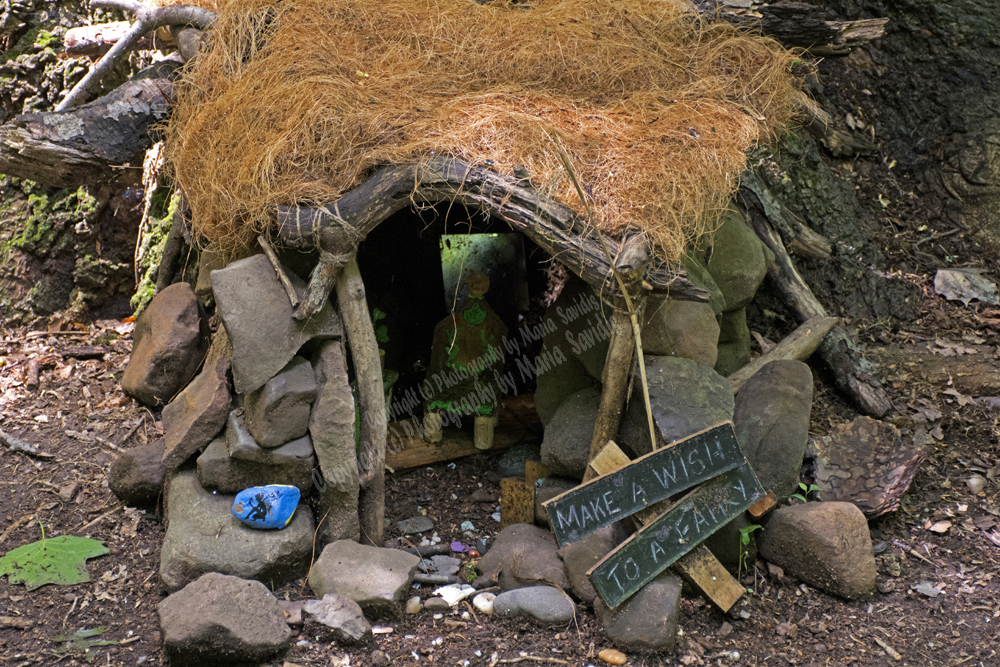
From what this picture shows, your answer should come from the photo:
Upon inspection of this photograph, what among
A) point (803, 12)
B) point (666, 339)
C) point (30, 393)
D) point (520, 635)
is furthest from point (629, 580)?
point (30, 393)

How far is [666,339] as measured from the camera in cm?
404

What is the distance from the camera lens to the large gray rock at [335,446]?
3676mm

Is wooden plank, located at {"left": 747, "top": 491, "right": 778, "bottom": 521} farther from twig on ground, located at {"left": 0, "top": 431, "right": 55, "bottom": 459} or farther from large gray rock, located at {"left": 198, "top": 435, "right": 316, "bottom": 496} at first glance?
A: twig on ground, located at {"left": 0, "top": 431, "right": 55, "bottom": 459}

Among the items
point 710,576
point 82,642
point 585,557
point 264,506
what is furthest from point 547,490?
point 82,642

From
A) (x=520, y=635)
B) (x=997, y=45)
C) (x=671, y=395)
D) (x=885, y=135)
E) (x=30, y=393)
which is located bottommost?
(x=30, y=393)

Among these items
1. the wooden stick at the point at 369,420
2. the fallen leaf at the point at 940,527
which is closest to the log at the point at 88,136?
the wooden stick at the point at 369,420

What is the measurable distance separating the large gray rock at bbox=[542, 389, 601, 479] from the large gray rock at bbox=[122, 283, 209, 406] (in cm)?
213

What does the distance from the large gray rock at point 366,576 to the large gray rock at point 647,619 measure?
894 mm

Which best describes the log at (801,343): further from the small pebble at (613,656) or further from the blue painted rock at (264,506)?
the blue painted rock at (264,506)

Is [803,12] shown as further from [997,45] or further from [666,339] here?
[997,45]

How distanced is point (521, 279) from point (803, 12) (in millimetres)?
2456

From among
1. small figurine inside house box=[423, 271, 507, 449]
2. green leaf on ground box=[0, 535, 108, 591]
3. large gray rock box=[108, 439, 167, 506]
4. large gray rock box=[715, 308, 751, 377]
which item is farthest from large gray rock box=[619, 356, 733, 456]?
green leaf on ground box=[0, 535, 108, 591]

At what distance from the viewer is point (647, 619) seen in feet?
10.8

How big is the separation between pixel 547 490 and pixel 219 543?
1631mm
